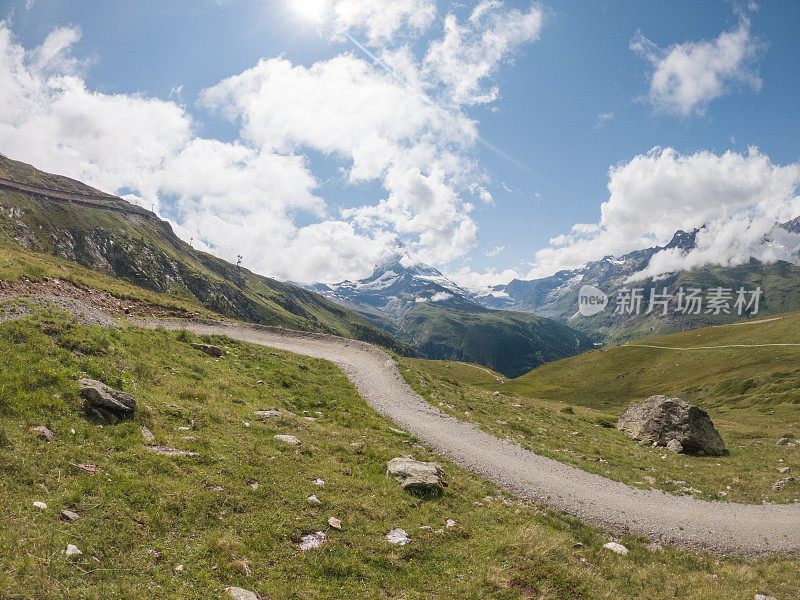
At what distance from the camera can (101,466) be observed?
1188 cm

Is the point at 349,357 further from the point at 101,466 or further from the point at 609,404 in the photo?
the point at 609,404

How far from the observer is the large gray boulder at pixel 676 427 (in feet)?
101

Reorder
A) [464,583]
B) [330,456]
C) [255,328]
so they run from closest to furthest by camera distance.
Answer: [464,583] → [330,456] → [255,328]

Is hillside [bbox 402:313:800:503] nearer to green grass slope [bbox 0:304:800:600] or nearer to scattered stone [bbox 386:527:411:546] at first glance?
green grass slope [bbox 0:304:800:600]

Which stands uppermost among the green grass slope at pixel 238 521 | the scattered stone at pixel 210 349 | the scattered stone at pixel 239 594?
the scattered stone at pixel 210 349

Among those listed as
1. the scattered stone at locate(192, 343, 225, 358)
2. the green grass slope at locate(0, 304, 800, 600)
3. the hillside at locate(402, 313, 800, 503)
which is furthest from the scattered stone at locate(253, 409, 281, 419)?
the hillside at locate(402, 313, 800, 503)

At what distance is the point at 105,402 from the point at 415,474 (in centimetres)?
1365

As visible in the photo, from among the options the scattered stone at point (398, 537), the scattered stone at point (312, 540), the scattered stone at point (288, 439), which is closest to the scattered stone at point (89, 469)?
the scattered stone at point (312, 540)

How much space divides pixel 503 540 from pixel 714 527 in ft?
44.2

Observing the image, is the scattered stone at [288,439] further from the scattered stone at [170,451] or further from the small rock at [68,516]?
the small rock at [68,516]

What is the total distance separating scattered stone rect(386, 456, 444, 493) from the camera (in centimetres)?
1566

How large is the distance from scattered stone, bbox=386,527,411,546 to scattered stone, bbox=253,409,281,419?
10.4 m

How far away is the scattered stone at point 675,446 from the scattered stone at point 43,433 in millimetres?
41560

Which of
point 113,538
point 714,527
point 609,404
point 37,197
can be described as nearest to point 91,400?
point 113,538
